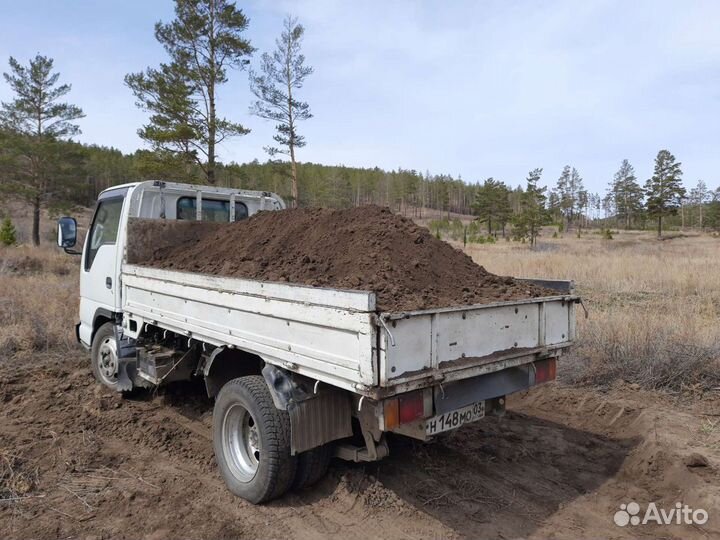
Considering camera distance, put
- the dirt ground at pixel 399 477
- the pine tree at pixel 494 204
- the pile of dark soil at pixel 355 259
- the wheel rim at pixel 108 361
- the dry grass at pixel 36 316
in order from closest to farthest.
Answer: the dirt ground at pixel 399 477
the pile of dark soil at pixel 355 259
the wheel rim at pixel 108 361
the dry grass at pixel 36 316
the pine tree at pixel 494 204

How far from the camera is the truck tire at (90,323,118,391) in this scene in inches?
221

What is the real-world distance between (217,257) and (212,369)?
132 centimetres

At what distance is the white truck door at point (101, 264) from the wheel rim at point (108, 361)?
36 centimetres

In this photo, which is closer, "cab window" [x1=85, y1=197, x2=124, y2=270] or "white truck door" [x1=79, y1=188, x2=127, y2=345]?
"white truck door" [x1=79, y1=188, x2=127, y2=345]

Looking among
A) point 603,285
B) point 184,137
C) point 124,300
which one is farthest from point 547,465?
point 184,137

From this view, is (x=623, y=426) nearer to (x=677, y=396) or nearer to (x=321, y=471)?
(x=677, y=396)

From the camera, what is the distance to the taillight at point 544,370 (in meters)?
3.67

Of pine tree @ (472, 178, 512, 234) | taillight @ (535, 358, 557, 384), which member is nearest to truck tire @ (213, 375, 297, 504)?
taillight @ (535, 358, 557, 384)

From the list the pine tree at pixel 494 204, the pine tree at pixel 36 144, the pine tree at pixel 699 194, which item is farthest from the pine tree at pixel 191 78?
the pine tree at pixel 699 194

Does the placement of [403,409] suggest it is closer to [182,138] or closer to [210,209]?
[210,209]

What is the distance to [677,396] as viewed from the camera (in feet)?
17.1

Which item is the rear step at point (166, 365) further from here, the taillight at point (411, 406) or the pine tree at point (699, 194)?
the pine tree at point (699, 194)

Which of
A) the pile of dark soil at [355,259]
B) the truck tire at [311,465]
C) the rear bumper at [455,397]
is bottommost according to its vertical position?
the truck tire at [311,465]

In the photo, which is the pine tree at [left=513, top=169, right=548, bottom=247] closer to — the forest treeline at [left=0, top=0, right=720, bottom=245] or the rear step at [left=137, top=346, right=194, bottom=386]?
the forest treeline at [left=0, top=0, right=720, bottom=245]
